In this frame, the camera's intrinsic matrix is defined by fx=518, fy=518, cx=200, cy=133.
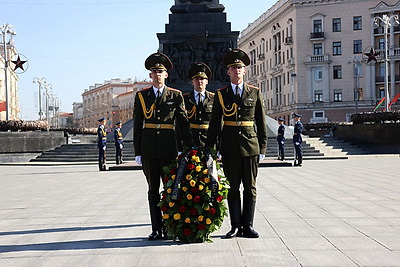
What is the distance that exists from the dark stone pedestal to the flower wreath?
17511mm

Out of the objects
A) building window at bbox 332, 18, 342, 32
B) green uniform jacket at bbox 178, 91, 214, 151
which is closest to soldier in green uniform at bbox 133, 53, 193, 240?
green uniform jacket at bbox 178, 91, 214, 151

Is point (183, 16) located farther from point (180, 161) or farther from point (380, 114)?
point (180, 161)

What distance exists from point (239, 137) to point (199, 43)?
1771cm

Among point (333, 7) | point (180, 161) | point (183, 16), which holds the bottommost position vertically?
point (180, 161)

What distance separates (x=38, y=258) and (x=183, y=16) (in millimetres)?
19897

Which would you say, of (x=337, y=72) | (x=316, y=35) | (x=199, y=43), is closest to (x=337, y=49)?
(x=337, y=72)

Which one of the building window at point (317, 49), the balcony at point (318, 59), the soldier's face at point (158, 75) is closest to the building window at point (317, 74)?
the balcony at point (318, 59)

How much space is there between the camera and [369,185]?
11.8 m

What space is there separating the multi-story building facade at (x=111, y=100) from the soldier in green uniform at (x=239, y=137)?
4711 inches

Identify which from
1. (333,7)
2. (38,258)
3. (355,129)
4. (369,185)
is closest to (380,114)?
(355,129)

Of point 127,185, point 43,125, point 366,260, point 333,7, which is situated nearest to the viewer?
point 366,260

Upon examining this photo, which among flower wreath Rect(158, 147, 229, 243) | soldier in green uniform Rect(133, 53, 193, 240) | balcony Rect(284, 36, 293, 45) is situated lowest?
flower wreath Rect(158, 147, 229, 243)

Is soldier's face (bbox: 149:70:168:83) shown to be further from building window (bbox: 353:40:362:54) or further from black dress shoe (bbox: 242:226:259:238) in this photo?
building window (bbox: 353:40:362:54)

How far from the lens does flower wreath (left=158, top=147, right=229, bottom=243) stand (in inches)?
234
